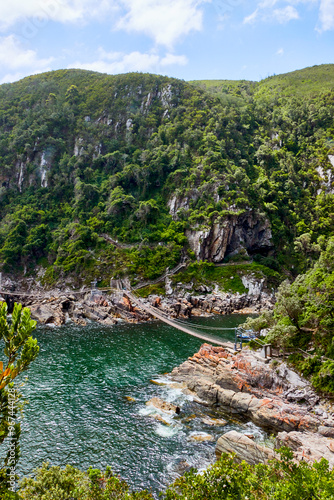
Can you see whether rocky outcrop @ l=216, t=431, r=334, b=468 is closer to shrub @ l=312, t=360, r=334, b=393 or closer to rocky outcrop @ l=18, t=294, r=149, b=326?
shrub @ l=312, t=360, r=334, b=393

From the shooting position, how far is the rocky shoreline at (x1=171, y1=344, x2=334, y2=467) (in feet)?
51.9

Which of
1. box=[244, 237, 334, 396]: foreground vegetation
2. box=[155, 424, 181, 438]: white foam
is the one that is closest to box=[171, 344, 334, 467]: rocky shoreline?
box=[244, 237, 334, 396]: foreground vegetation

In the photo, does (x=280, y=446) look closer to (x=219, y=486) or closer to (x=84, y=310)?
(x=219, y=486)

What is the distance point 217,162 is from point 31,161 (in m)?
53.9

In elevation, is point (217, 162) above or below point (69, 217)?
above

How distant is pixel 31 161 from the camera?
8850cm

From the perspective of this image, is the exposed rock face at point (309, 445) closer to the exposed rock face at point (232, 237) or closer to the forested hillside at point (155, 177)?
the forested hillside at point (155, 177)

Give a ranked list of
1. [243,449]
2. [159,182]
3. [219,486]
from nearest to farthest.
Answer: [219,486] → [243,449] → [159,182]

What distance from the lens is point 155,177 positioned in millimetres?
83062

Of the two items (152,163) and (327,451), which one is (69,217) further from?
(327,451)

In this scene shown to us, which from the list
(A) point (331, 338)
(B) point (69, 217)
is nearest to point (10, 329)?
(A) point (331, 338)

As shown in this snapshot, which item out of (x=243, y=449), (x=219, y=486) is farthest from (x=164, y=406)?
(x=219, y=486)

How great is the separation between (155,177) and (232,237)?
93.6 ft

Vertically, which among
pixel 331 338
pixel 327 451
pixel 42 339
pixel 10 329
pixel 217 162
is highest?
pixel 217 162
